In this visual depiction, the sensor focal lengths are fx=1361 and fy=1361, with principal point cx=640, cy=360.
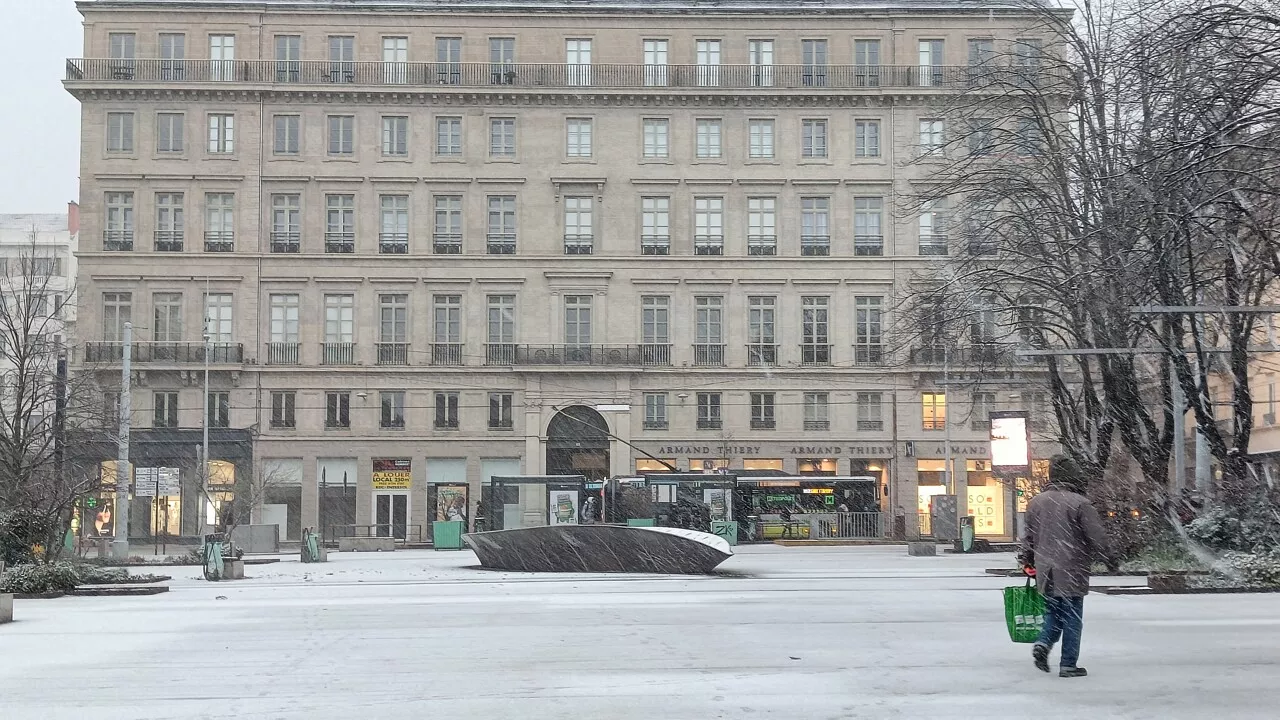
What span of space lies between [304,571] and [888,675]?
22.4 m

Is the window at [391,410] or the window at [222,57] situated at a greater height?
the window at [222,57]

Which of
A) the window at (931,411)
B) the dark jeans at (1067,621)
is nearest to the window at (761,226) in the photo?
the window at (931,411)

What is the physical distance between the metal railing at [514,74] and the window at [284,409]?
14.5 meters

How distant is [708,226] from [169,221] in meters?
25.2

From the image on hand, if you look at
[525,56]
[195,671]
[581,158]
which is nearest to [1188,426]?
[581,158]

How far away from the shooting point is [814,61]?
65.5 metres

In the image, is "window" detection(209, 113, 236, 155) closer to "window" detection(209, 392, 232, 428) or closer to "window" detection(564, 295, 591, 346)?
"window" detection(209, 392, 232, 428)

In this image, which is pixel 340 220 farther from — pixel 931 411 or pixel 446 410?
pixel 931 411

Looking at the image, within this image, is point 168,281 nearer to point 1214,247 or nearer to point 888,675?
point 1214,247

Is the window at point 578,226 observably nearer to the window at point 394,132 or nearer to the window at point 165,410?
the window at point 394,132

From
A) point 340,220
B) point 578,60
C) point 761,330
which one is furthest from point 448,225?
point 761,330

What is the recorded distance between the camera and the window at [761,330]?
64.4 meters

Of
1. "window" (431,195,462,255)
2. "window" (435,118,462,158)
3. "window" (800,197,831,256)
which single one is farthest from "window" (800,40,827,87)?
"window" (431,195,462,255)

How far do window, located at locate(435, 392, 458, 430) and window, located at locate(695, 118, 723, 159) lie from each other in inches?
648
